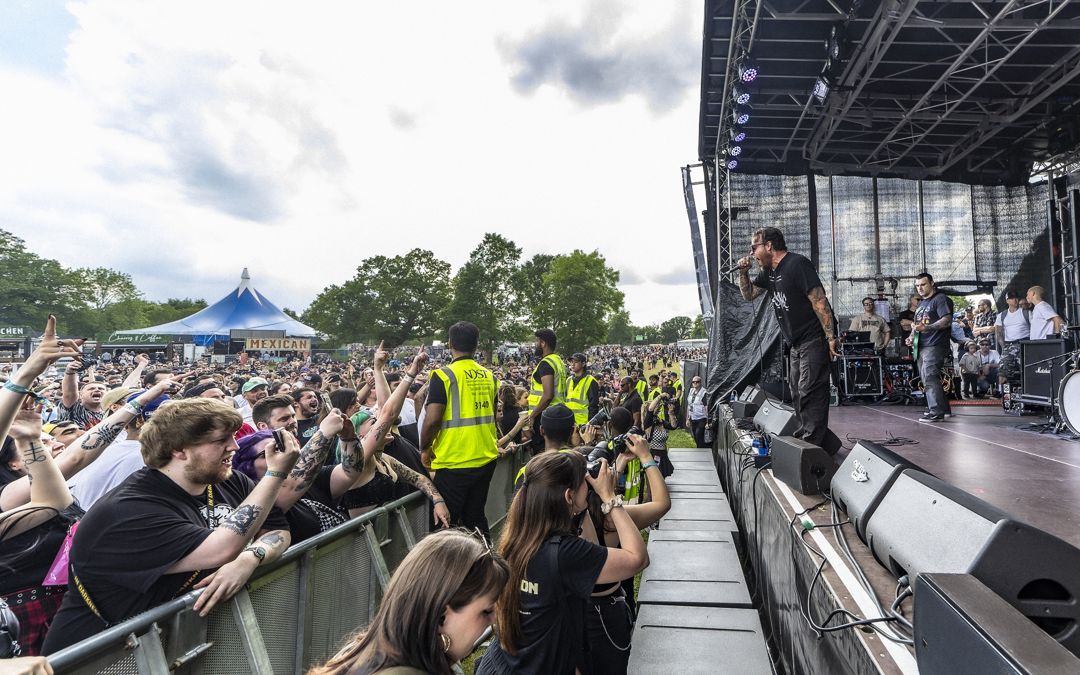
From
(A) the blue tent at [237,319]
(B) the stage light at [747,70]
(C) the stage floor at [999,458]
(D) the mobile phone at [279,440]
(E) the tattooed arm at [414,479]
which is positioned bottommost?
(E) the tattooed arm at [414,479]

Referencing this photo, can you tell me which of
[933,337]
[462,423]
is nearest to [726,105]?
[933,337]

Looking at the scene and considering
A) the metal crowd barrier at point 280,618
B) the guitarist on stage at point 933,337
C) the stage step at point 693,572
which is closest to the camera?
the metal crowd barrier at point 280,618

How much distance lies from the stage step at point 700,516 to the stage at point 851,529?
0.20 m

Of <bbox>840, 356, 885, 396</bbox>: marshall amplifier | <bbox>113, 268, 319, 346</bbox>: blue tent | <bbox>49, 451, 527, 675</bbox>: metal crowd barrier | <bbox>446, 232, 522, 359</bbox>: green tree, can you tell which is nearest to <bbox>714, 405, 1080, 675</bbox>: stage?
<bbox>49, 451, 527, 675</bbox>: metal crowd barrier

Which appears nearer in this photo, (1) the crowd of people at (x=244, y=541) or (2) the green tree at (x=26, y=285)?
(1) the crowd of people at (x=244, y=541)

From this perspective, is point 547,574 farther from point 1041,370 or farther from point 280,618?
point 1041,370

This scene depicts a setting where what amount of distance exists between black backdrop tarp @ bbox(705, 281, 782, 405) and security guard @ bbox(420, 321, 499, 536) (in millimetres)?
6129

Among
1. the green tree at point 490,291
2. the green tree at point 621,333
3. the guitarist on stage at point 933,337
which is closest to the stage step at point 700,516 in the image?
the guitarist on stage at point 933,337

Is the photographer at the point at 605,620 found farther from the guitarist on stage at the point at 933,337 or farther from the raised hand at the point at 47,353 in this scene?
the guitarist on stage at the point at 933,337

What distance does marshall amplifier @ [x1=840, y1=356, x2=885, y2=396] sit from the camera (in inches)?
386

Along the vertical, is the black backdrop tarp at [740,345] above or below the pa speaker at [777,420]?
above

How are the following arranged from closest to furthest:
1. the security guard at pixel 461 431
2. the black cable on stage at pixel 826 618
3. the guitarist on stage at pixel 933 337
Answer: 1. the black cable on stage at pixel 826 618
2. the security guard at pixel 461 431
3. the guitarist on stage at pixel 933 337

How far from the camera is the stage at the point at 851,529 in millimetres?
1821

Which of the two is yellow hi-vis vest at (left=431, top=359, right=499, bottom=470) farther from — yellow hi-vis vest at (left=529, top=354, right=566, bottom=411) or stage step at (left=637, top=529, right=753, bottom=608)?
yellow hi-vis vest at (left=529, top=354, right=566, bottom=411)
